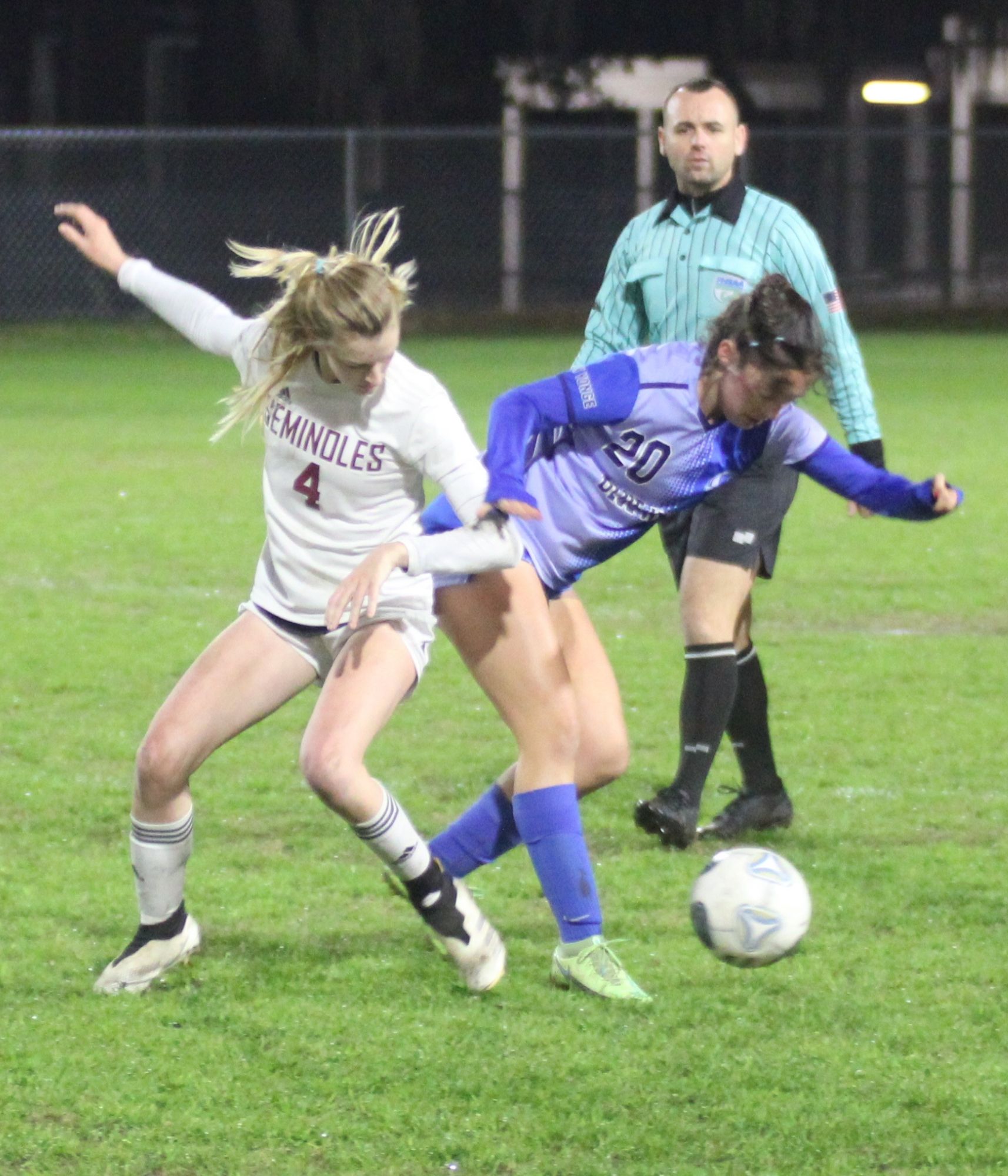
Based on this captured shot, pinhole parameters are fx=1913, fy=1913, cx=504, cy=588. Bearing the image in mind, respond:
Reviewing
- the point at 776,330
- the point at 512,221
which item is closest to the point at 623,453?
the point at 776,330

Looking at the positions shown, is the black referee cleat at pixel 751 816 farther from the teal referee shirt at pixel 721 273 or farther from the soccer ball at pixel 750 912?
the soccer ball at pixel 750 912

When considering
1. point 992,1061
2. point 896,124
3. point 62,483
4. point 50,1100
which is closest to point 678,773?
point 992,1061

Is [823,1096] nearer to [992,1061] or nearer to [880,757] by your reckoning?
[992,1061]

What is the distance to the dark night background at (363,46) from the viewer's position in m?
25.7

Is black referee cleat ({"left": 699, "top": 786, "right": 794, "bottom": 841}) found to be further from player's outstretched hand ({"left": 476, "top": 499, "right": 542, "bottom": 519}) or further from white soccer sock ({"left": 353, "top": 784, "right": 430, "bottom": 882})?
player's outstretched hand ({"left": 476, "top": 499, "right": 542, "bottom": 519})

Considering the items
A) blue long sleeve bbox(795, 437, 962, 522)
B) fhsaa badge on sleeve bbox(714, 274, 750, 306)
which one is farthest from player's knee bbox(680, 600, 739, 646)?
fhsaa badge on sleeve bbox(714, 274, 750, 306)

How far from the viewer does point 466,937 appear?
13.8 feet

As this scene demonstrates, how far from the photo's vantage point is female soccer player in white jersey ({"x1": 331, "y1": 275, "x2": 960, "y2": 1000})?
4094mm

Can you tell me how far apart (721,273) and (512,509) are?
1714 mm

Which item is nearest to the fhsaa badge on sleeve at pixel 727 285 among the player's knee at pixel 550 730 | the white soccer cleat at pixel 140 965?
the player's knee at pixel 550 730

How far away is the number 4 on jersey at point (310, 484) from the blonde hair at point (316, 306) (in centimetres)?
16

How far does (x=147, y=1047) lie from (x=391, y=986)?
605mm

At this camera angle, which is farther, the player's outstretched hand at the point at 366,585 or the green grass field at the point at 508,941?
the player's outstretched hand at the point at 366,585

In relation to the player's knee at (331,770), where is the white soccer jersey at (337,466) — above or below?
above
